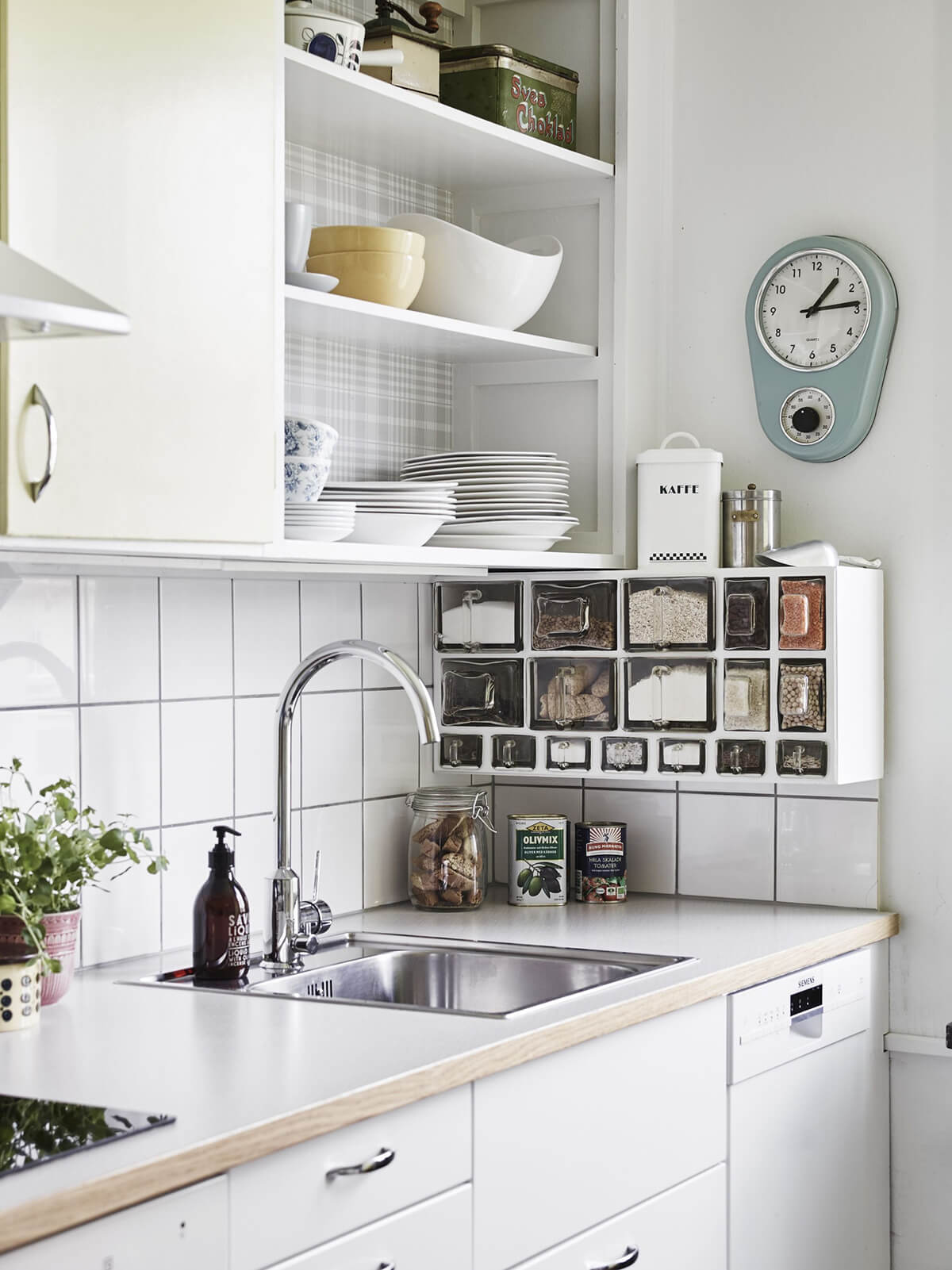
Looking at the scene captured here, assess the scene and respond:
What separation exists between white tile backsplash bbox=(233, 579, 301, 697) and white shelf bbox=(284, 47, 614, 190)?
0.69 m

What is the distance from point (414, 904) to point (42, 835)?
0.94 metres

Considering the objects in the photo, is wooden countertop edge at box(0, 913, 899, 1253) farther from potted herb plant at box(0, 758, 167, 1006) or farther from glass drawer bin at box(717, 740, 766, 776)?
potted herb plant at box(0, 758, 167, 1006)

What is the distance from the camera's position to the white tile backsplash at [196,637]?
7.80 feet

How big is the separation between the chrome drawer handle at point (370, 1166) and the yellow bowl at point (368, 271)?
3.95 ft

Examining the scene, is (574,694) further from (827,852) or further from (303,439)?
(303,439)

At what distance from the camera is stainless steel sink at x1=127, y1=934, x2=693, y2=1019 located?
7.68 feet

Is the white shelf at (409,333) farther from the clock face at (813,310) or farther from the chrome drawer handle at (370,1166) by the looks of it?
the chrome drawer handle at (370,1166)

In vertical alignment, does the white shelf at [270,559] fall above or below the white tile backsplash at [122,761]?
above

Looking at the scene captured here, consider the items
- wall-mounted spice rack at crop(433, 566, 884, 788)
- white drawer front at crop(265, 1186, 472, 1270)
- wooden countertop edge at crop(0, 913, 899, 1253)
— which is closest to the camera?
wooden countertop edge at crop(0, 913, 899, 1253)

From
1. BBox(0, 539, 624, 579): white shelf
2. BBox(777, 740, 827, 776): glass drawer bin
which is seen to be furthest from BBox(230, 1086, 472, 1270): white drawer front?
BBox(777, 740, 827, 776): glass drawer bin

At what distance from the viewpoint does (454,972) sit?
2455 millimetres

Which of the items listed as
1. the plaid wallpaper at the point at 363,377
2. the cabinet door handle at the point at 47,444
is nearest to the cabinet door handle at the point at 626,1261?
the cabinet door handle at the point at 47,444

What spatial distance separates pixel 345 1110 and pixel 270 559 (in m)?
0.77

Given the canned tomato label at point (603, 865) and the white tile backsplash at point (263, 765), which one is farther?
the canned tomato label at point (603, 865)
